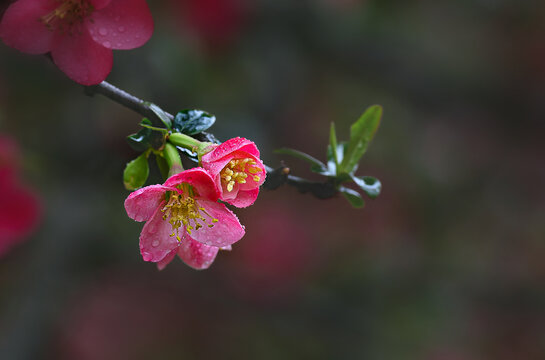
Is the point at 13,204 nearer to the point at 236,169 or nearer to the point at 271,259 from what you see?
the point at 236,169

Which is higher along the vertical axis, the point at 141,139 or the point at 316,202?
the point at 141,139

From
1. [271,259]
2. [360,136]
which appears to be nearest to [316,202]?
[271,259]

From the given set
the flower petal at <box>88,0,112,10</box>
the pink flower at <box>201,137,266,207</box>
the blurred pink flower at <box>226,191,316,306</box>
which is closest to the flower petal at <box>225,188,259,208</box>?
the pink flower at <box>201,137,266,207</box>

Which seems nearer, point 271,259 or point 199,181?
point 199,181

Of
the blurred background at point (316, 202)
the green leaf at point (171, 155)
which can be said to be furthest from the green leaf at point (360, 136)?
the blurred background at point (316, 202)

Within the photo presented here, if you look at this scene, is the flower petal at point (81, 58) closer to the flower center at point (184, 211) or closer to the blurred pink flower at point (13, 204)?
the flower center at point (184, 211)

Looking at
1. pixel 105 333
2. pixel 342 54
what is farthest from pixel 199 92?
pixel 105 333
